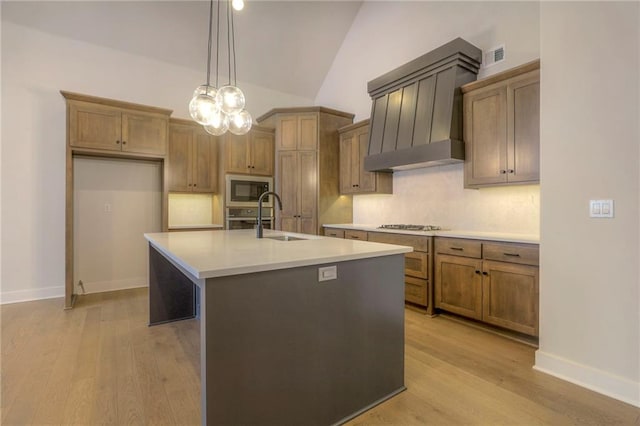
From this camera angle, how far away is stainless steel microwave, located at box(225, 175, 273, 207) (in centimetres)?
450

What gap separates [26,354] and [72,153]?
2296 mm

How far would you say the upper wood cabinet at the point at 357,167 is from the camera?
414cm

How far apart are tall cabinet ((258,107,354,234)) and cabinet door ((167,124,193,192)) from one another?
4.23 ft

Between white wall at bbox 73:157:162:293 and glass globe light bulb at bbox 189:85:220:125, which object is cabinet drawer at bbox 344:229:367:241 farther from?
white wall at bbox 73:157:162:293

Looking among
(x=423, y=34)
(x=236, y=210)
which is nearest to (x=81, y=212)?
(x=236, y=210)

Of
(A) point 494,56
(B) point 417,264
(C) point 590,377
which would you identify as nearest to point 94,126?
(B) point 417,264

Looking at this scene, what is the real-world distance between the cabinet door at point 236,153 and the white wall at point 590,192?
12.0 ft

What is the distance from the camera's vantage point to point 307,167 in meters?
4.63

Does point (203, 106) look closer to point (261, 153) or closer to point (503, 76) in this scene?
point (261, 153)

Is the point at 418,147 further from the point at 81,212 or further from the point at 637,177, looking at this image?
the point at 81,212

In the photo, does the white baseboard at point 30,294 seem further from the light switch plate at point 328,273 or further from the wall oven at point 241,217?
the light switch plate at point 328,273

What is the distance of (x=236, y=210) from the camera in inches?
179

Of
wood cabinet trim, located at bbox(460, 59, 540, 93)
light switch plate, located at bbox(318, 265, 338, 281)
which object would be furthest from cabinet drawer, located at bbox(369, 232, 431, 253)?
light switch plate, located at bbox(318, 265, 338, 281)

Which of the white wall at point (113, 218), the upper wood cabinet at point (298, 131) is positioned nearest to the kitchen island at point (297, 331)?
the upper wood cabinet at point (298, 131)
